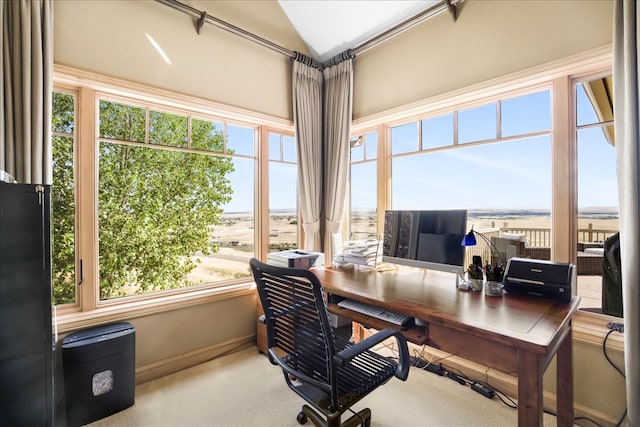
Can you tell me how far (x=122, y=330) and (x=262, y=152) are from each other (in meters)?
1.79

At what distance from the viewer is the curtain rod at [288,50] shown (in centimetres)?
217

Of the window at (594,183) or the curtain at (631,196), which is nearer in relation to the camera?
the curtain at (631,196)

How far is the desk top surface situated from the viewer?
119cm

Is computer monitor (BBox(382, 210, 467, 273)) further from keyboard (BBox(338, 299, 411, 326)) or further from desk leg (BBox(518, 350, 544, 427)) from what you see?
desk leg (BBox(518, 350, 544, 427))

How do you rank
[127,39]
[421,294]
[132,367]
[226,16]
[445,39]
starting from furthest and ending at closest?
1. [226,16]
2. [445,39]
3. [127,39]
4. [132,367]
5. [421,294]

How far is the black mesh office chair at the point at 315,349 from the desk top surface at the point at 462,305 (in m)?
0.23

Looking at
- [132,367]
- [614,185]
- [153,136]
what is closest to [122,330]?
[132,367]

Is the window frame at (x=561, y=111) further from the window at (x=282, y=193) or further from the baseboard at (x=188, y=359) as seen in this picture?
the baseboard at (x=188, y=359)

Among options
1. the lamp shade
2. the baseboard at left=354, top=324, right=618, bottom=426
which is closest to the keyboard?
the lamp shade

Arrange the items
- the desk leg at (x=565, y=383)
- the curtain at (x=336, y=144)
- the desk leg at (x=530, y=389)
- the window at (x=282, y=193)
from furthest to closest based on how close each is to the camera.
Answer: the window at (x=282, y=193), the curtain at (x=336, y=144), the desk leg at (x=565, y=383), the desk leg at (x=530, y=389)

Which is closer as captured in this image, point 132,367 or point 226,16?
point 132,367

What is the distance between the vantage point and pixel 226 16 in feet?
8.20

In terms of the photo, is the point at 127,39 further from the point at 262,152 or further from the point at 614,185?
the point at 614,185

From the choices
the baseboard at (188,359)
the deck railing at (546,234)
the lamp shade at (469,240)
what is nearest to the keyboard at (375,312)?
the lamp shade at (469,240)
